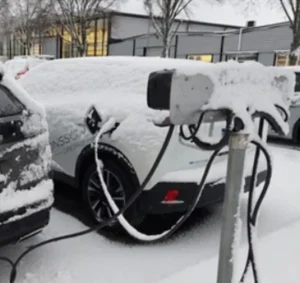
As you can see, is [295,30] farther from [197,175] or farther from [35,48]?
[35,48]

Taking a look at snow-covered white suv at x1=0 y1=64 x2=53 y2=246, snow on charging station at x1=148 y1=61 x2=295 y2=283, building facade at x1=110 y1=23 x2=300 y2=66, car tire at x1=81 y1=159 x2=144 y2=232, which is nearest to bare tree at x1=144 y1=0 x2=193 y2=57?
building facade at x1=110 y1=23 x2=300 y2=66

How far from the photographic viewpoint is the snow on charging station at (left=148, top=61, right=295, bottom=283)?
5.05 ft

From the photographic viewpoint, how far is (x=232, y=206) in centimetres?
170

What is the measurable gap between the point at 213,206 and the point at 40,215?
86.1 inches

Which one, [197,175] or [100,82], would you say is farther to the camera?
[100,82]

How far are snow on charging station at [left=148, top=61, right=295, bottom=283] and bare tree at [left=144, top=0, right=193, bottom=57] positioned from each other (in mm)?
20868

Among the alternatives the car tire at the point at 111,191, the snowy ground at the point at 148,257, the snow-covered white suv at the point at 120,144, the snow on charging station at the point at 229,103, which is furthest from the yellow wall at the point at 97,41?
the snow on charging station at the point at 229,103

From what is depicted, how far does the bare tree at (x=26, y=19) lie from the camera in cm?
3101

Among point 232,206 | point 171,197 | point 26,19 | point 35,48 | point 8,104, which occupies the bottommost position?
point 35,48

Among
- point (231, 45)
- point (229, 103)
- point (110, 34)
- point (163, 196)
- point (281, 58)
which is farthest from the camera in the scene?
point (110, 34)

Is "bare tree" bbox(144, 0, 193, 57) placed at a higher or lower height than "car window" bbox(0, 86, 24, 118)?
higher

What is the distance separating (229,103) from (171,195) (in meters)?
1.81

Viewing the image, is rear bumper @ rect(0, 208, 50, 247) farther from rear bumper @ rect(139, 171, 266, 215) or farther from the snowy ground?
rear bumper @ rect(139, 171, 266, 215)

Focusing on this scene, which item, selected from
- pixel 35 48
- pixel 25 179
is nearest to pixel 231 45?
pixel 35 48
